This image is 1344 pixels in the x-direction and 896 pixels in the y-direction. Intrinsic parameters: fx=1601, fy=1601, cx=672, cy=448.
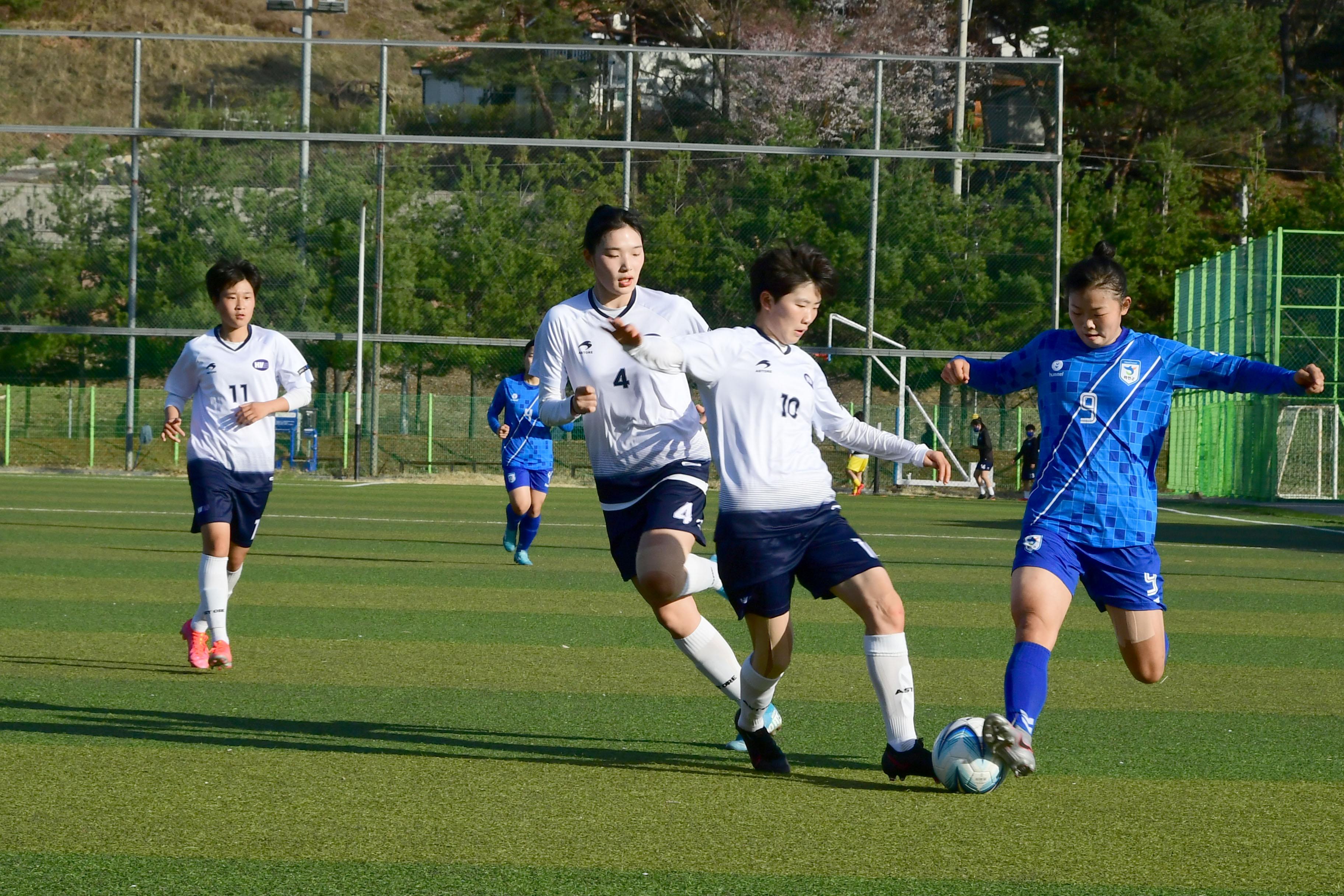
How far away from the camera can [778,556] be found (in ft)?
16.8

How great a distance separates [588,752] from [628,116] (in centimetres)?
2934

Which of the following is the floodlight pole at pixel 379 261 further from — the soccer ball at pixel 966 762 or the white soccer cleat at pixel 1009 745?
the white soccer cleat at pixel 1009 745

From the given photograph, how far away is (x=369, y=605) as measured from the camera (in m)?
10.3

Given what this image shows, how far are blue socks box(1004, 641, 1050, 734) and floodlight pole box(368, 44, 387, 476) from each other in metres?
28.1

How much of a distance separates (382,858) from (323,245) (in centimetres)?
3068

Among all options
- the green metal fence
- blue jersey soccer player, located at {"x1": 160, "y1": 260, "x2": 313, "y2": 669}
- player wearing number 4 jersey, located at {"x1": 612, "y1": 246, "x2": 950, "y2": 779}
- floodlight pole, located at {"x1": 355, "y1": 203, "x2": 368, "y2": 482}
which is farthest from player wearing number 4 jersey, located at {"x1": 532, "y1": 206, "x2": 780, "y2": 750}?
floodlight pole, located at {"x1": 355, "y1": 203, "x2": 368, "y2": 482}

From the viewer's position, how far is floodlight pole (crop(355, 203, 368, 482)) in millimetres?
32812

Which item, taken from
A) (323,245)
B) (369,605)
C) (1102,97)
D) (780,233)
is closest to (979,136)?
(780,233)

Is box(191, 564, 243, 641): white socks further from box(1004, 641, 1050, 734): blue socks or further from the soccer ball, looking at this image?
→ box(1004, 641, 1050, 734): blue socks

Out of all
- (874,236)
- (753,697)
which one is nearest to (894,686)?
(753,697)

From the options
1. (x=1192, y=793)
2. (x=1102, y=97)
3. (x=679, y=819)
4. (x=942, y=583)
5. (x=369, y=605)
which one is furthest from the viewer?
(x=1102, y=97)

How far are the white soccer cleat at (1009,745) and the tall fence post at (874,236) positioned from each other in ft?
92.6

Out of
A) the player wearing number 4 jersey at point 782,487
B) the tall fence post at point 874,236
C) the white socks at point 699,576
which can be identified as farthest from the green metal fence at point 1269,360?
the player wearing number 4 jersey at point 782,487

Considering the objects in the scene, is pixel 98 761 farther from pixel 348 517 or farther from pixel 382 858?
pixel 348 517
